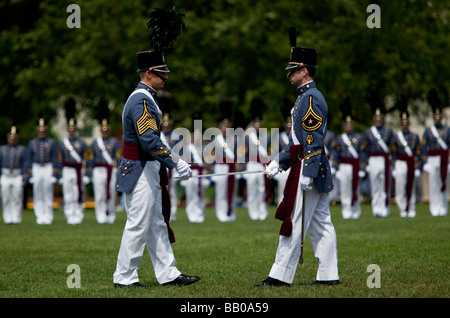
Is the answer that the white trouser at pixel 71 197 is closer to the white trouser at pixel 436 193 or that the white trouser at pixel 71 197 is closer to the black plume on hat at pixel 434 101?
the white trouser at pixel 436 193

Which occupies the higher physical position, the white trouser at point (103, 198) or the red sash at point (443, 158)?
the red sash at point (443, 158)

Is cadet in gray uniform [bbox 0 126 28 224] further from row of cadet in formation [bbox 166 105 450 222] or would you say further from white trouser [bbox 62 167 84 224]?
row of cadet in formation [bbox 166 105 450 222]

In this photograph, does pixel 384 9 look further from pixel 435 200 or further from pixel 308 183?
pixel 308 183

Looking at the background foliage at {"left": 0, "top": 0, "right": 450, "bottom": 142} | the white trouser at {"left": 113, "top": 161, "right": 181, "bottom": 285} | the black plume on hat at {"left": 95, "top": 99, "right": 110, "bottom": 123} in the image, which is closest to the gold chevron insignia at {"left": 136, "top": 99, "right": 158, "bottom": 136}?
the white trouser at {"left": 113, "top": 161, "right": 181, "bottom": 285}

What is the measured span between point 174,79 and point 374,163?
1113cm

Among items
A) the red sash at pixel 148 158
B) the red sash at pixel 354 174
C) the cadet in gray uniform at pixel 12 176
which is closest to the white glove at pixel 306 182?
the red sash at pixel 148 158

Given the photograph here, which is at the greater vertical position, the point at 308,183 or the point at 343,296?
the point at 308,183

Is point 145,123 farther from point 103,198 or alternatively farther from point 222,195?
point 222,195

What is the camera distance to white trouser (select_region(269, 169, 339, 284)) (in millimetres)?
8250

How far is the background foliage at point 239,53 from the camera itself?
27.3m

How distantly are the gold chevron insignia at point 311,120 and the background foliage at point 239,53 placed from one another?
1807cm

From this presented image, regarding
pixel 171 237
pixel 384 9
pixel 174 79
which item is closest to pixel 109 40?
pixel 174 79

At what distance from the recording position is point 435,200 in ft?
64.3

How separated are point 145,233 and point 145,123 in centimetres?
108
